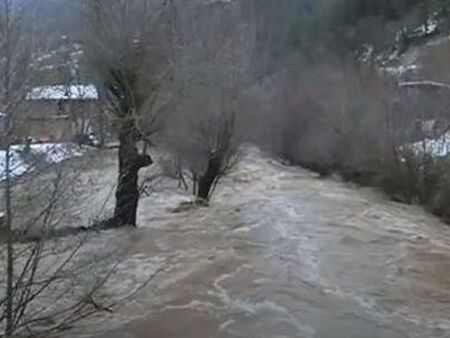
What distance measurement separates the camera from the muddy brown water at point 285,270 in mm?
12031

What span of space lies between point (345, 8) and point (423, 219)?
25.4m

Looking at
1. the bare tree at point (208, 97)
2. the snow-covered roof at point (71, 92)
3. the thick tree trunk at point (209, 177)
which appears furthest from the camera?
the thick tree trunk at point (209, 177)

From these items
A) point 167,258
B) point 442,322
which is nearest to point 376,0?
point 167,258

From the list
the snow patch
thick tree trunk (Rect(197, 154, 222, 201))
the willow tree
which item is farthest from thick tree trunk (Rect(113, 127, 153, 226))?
the snow patch

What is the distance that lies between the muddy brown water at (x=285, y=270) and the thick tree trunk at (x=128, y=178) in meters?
0.49

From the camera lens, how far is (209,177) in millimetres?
23922

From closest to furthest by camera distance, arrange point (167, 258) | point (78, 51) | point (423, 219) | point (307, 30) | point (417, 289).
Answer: point (417, 289) → point (167, 258) → point (78, 51) → point (423, 219) → point (307, 30)

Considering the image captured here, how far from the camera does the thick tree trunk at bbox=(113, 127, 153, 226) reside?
1845 centimetres

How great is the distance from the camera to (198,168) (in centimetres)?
2405

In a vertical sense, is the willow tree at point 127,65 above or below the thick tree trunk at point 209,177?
above

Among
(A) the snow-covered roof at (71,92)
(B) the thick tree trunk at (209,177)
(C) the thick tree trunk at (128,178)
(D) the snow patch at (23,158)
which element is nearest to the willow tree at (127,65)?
(C) the thick tree trunk at (128,178)

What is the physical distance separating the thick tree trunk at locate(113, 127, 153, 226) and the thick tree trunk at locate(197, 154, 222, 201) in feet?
14.7

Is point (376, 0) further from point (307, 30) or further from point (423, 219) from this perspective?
point (423, 219)

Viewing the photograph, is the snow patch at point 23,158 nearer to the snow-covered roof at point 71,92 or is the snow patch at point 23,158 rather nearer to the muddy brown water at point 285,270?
the snow-covered roof at point 71,92
